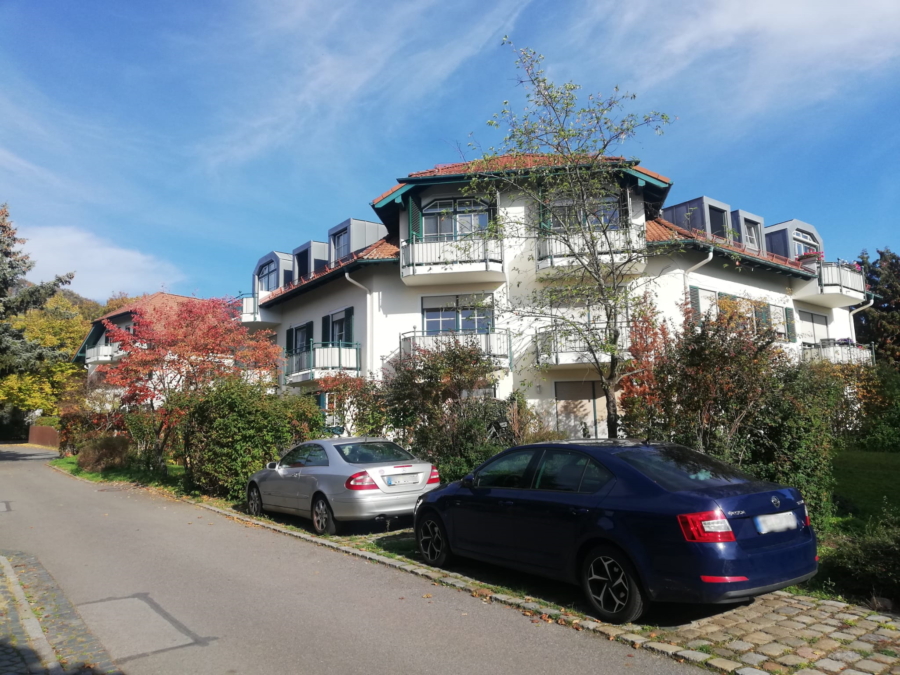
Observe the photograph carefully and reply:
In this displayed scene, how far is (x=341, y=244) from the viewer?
1113 inches

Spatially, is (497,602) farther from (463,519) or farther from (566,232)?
(566,232)

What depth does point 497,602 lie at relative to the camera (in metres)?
6.66

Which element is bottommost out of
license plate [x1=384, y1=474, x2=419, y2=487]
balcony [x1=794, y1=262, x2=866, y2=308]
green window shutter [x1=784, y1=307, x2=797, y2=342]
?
license plate [x1=384, y1=474, x2=419, y2=487]

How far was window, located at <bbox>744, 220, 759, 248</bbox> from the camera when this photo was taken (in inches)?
1083

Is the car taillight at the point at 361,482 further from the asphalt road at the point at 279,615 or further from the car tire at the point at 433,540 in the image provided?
the car tire at the point at 433,540

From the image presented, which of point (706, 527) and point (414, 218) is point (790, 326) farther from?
point (706, 527)

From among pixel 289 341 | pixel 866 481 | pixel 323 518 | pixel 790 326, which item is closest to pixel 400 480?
pixel 323 518

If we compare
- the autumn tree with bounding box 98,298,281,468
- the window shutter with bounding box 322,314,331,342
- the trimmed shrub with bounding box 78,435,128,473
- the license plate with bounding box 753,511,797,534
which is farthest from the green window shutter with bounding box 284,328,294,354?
the license plate with bounding box 753,511,797,534

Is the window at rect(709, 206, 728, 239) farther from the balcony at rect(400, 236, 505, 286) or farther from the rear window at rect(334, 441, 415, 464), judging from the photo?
the rear window at rect(334, 441, 415, 464)

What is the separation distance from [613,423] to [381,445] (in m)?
3.79

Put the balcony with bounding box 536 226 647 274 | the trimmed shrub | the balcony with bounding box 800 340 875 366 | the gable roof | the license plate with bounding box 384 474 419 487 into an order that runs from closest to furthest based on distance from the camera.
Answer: the license plate with bounding box 384 474 419 487 → the balcony with bounding box 536 226 647 274 → the gable roof → the trimmed shrub → the balcony with bounding box 800 340 875 366

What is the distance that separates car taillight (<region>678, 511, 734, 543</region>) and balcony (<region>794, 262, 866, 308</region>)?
23183 mm

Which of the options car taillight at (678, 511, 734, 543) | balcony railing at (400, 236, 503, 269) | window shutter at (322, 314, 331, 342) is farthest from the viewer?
window shutter at (322, 314, 331, 342)

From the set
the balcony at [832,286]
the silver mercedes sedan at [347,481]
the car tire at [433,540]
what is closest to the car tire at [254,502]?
the silver mercedes sedan at [347,481]
